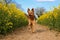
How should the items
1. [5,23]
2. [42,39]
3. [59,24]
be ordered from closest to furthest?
A: [42,39] < [5,23] < [59,24]

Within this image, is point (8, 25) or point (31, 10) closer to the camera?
point (8, 25)

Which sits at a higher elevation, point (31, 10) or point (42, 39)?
point (31, 10)

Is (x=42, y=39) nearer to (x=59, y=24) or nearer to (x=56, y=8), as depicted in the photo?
(x=59, y=24)

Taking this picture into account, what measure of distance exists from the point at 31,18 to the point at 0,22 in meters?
3.37

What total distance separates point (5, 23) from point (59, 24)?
350 cm

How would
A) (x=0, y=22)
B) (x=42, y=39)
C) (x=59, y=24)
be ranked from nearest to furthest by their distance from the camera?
(x=42, y=39) → (x=0, y=22) → (x=59, y=24)

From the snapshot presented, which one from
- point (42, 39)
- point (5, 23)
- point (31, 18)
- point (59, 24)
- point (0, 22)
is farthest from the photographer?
point (31, 18)

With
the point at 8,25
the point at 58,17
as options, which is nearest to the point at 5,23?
the point at 8,25

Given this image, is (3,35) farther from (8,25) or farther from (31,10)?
(31,10)

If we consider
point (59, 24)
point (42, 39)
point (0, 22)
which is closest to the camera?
point (42, 39)

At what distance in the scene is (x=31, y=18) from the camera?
15.4 metres

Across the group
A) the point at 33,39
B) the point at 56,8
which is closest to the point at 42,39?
the point at 33,39

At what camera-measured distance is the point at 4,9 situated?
45.0ft

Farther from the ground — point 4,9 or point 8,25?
point 4,9
